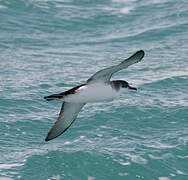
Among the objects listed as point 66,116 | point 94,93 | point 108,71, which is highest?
point 108,71

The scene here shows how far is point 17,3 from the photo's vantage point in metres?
24.9

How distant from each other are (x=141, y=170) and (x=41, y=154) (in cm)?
223

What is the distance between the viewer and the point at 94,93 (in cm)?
1020

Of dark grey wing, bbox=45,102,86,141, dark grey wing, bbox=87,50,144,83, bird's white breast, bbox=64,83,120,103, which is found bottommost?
dark grey wing, bbox=45,102,86,141

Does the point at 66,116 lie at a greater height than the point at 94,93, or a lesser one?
lesser

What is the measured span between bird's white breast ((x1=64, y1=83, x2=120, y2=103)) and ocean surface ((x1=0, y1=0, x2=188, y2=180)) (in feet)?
4.74

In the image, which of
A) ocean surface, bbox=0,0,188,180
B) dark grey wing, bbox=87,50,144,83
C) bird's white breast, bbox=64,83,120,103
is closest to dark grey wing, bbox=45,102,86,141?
ocean surface, bbox=0,0,188,180

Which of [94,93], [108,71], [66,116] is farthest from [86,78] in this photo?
[108,71]

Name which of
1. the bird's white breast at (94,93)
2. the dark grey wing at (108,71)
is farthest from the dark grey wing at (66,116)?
the dark grey wing at (108,71)

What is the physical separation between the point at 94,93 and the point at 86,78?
602 centimetres

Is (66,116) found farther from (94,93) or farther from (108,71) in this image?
(108,71)

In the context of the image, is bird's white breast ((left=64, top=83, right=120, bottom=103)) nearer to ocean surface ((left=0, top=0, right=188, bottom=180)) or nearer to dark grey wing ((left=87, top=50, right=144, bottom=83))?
dark grey wing ((left=87, top=50, right=144, bottom=83))

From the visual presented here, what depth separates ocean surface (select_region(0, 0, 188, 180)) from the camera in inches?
423

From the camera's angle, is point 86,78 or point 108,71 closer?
point 108,71
